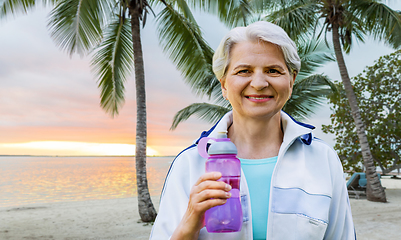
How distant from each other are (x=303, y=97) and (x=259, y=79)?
438 inches

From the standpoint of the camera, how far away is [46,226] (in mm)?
9727

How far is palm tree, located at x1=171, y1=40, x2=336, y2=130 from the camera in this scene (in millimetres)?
11758

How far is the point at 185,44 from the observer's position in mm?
9852

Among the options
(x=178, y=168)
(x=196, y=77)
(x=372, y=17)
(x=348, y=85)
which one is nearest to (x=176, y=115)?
(x=196, y=77)

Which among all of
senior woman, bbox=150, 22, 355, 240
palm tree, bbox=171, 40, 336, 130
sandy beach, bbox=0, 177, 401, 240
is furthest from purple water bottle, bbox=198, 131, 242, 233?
palm tree, bbox=171, 40, 336, 130

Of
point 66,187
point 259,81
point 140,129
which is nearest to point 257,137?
point 259,81

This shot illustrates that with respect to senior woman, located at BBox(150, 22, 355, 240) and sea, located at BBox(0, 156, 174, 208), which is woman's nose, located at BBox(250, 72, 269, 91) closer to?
senior woman, located at BBox(150, 22, 355, 240)

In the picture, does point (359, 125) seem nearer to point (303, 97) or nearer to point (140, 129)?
point (303, 97)

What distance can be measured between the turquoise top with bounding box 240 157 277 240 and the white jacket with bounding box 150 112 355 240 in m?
0.06

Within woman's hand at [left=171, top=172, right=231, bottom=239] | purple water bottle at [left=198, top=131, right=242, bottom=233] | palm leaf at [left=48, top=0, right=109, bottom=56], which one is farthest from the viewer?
palm leaf at [left=48, top=0, right=109, bottom=56]

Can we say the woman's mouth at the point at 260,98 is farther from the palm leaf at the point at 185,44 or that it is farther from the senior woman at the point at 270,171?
the palm leaf at the point at 185,44

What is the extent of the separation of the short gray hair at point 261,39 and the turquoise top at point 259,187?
18.9 inches

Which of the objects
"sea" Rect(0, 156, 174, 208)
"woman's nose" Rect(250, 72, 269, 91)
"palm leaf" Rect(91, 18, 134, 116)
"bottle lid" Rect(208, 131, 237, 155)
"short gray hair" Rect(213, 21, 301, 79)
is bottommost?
"sea" Rect(0, 156, 174, 208)

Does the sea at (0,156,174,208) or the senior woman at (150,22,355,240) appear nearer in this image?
the senior woman at (150,22,355,240)
